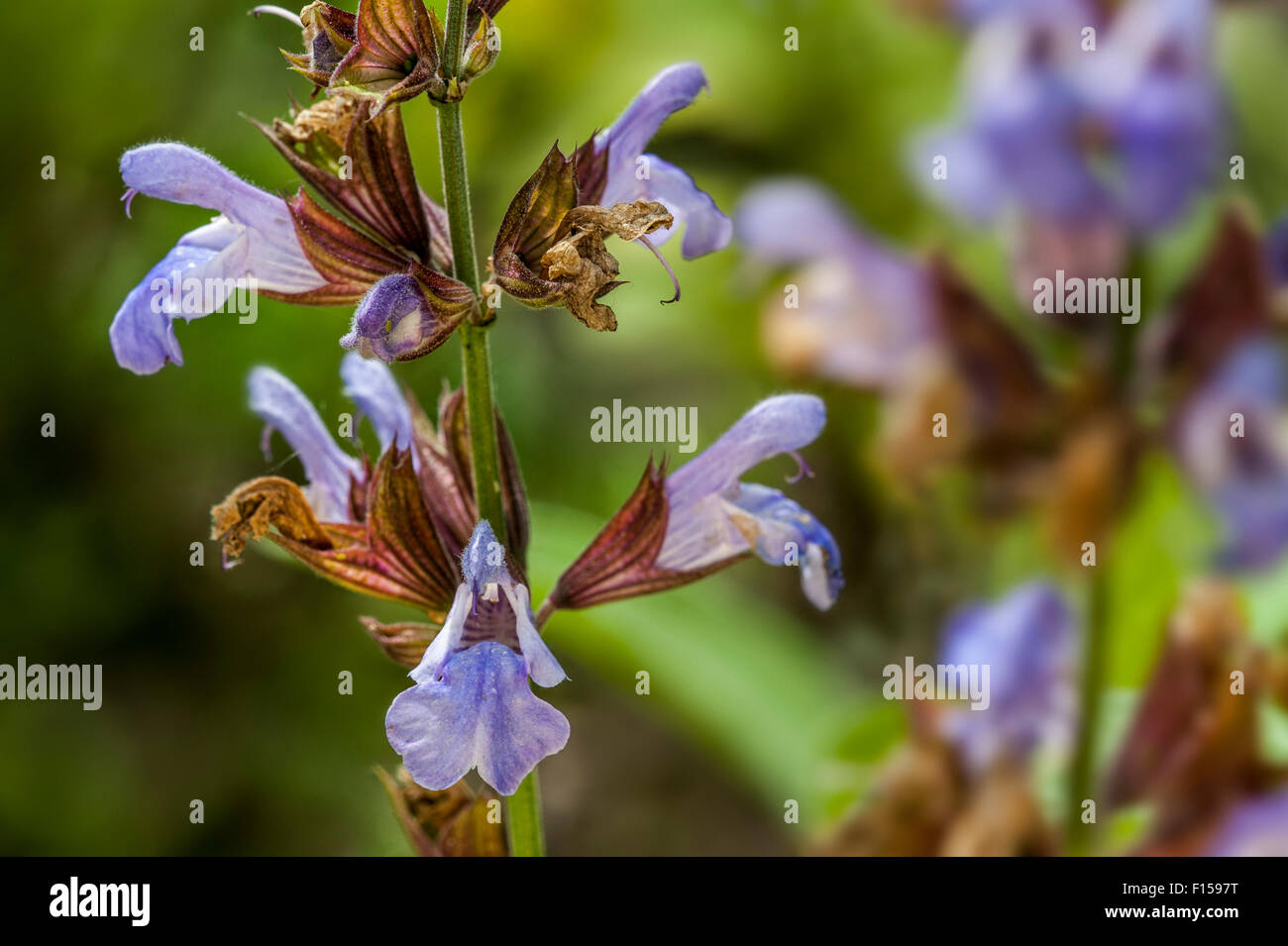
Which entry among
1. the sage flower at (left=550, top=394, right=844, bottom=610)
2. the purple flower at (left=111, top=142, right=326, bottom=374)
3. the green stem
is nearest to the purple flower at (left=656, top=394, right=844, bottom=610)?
the sage flower at (left=550, top=394, right=844, bottom=610)

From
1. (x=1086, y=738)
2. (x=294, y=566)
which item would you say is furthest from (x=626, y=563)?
(x=294, y=566)

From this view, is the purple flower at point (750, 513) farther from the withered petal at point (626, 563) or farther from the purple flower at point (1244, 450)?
the purple flower at point (1244, 450)

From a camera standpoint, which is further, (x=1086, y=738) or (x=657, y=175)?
(x=1086, y=738)

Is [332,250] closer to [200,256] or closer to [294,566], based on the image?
[200,256]

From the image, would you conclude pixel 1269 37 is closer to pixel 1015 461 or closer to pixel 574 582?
pixel 1015 461

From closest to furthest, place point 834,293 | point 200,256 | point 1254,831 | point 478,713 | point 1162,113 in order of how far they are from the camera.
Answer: point 478,713 < point 200,256 < point 1254,831 < point 1162,113 < point 834,293

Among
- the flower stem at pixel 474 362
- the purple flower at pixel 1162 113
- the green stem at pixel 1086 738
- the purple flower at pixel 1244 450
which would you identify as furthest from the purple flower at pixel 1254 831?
the flower stem at pixel 474 362

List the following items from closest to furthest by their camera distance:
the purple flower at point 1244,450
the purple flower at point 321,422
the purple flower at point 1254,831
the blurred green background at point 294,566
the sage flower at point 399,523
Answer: the sage flower at point 399,523 < the purple flower at point 321,422 < the purple flower at point 1254,831 < the purple flower at point 1244,450 < the blurred green background at point 294,566
